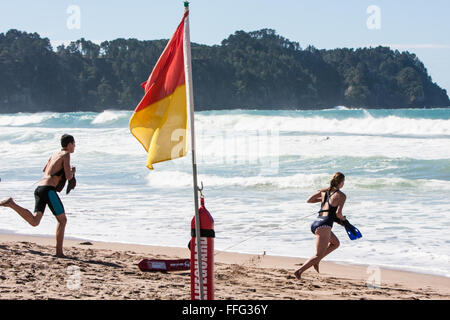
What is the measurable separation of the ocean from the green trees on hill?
9372 cm

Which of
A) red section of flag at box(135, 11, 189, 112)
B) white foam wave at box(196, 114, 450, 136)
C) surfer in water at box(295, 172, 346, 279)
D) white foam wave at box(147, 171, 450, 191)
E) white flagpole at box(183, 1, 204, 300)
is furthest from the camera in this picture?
white foam wave at box(196, 114, 450, 136)

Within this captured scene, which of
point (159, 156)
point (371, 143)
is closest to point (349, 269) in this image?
point (159, 156)

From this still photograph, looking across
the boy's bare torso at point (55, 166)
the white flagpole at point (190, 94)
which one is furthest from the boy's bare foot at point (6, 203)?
the white flagpole at point (190, 94)

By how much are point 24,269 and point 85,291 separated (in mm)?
1205

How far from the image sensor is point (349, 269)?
7.98 metres

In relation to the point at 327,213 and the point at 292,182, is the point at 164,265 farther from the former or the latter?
the point at 292,182

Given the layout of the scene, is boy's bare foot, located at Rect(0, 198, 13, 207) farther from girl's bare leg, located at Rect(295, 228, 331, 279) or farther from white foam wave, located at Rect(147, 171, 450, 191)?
white foam wave, located at Rect(147, 171, 450, 191)

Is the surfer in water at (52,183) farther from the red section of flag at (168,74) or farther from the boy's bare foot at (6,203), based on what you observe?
the red section of flag at (168,74)

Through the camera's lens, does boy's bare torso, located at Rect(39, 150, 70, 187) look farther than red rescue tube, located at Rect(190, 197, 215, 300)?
Yes

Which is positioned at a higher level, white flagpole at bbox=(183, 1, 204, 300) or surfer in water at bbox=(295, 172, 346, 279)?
white flagpole at bbox=(183, 1, 204, 300)

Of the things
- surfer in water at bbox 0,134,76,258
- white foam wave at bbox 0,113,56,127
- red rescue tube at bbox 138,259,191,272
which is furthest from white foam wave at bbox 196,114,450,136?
surfer in water at bbox 0,134,76,258

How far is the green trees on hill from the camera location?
422 ft

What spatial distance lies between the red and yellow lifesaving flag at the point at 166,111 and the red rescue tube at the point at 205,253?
0.47 metres
